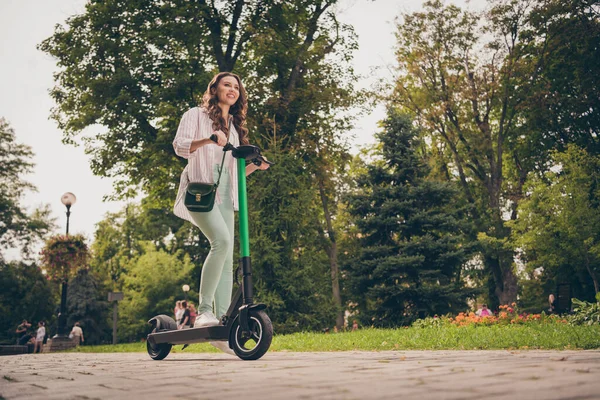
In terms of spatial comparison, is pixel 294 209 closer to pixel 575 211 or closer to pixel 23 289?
pixel 575 211

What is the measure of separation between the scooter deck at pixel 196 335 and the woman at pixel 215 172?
0.14m

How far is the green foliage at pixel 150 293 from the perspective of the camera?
38.6m

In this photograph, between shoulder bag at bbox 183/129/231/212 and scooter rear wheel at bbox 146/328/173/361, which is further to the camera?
scooter rear wheel at bbox 146/328/173/361

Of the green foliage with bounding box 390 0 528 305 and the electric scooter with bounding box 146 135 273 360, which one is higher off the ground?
the green foliage with bounding box 390 0 528 305

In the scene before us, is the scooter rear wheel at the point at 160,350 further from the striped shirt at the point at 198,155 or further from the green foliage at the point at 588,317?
the green foliage at the point at 588,317

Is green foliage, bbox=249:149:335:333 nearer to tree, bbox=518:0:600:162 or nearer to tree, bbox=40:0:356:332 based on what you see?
tree, bbox=40:0:356:332

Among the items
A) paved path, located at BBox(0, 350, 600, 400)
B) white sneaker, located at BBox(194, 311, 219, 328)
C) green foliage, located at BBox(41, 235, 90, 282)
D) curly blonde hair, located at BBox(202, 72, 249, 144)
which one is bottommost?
paved path, located at BBox(0, 350, 600, 400)

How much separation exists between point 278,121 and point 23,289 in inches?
874

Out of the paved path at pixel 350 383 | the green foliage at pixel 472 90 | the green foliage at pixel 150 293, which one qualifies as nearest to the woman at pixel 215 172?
the paved path at pixel 350 383

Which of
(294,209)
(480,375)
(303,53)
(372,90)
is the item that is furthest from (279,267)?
(372,90)

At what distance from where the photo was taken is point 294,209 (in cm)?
1603

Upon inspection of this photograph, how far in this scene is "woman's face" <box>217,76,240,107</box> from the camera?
17.9 feet

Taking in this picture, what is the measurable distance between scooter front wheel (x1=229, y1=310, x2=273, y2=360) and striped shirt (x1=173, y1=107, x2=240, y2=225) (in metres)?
1.13

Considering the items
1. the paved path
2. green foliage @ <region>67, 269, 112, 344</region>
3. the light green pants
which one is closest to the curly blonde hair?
the light green pants
